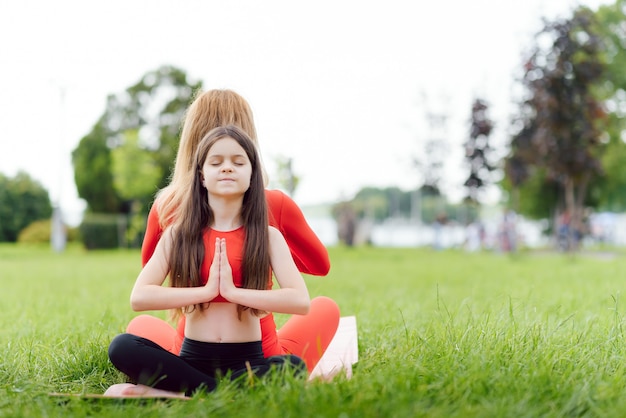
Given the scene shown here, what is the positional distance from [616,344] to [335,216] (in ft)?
98.1

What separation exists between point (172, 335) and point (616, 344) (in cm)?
240

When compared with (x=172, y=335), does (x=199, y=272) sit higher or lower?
higher

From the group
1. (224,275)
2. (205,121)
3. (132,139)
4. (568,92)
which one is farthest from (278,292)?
(132,139)

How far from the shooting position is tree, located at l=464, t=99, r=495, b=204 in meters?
22.7

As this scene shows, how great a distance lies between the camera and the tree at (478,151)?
22719 mm

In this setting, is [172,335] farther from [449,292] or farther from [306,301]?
[449,292]

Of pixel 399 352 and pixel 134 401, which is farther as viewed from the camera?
pixel 399 352

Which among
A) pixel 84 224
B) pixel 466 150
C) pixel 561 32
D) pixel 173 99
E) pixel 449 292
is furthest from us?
pixel 173 99

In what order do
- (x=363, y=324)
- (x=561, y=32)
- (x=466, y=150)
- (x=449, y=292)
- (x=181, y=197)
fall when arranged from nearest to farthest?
(x=181, y=197)
(x=363, y=324)
(x=449, y=292)
(x=561, y=32)
(x=466, y=150)

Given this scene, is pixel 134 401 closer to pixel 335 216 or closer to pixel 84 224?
pixel 84 224

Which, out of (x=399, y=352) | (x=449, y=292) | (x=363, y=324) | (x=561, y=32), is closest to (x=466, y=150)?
(x=561, y=32)

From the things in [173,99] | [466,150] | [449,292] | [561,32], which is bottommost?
[449,292]

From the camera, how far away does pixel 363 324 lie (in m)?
4.99

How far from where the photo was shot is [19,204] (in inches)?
1323
